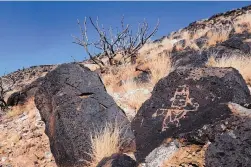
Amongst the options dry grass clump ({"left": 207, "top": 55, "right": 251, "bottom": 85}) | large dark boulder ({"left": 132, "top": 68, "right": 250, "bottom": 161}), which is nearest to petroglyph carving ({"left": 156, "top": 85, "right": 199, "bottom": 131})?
large dark boulder ({"left": 132, "top": 68, "right": 250, "bottom": 161})

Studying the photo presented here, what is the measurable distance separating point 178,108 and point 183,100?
0.18 m

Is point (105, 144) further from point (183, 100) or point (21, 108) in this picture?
point (21, 108)

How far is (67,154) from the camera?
6469 mm

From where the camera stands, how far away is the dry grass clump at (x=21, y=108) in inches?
432

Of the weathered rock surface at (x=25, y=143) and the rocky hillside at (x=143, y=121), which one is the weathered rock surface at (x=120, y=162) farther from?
the weathered rock surface at (x=25, y=143)

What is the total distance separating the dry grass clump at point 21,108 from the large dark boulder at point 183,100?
238 inches

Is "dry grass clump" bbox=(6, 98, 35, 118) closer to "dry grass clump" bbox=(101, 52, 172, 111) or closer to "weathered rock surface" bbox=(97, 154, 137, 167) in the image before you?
"dry grass clump" bbox=(101, 52, 172, 111)

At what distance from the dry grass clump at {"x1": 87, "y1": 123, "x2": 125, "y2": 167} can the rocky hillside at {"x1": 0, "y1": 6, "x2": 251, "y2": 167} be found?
16mm

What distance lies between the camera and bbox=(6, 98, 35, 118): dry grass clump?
11.0 meters

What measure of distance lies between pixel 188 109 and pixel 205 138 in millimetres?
1372

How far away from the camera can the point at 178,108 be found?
519 centimetres

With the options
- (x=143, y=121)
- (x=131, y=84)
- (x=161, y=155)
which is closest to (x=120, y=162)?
(x=161, y=155)

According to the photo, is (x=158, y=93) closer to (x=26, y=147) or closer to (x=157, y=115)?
(x=157, y=115)

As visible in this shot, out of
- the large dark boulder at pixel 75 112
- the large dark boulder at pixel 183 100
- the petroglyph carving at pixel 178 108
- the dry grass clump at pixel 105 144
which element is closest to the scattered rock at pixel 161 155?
the large dark boulder at pixel 183 100
